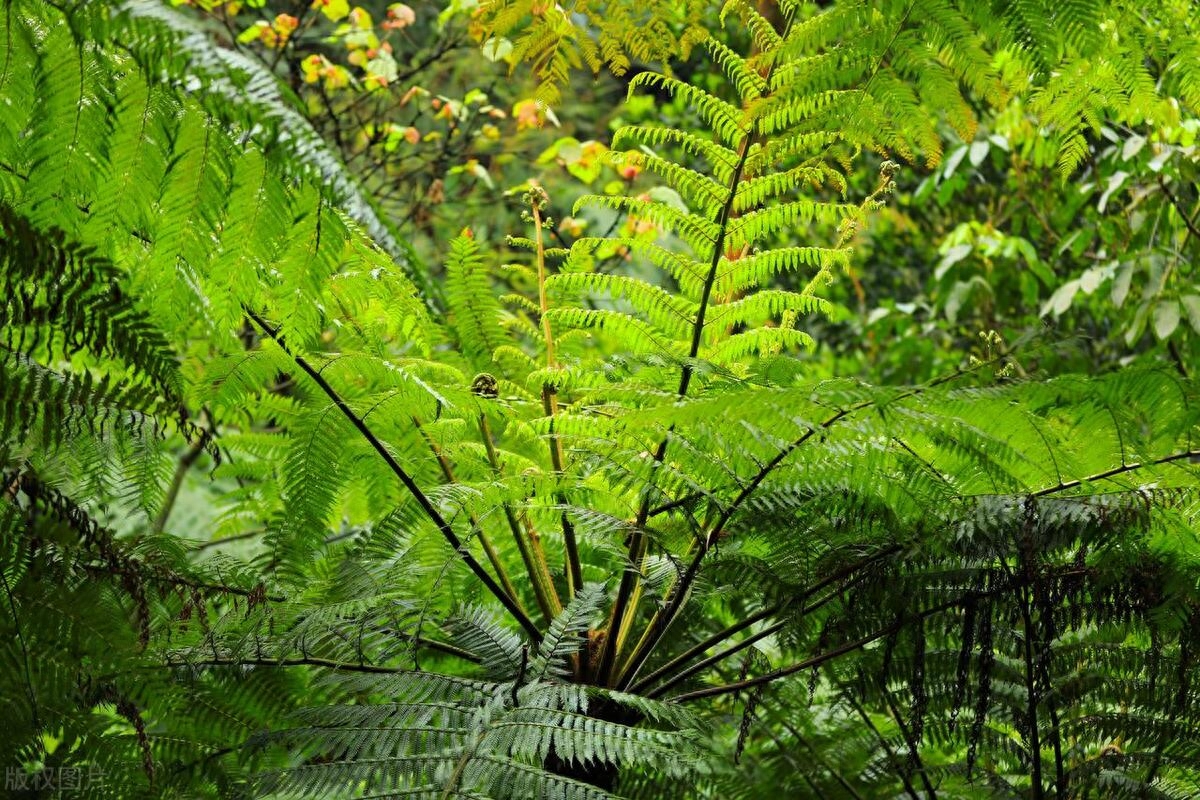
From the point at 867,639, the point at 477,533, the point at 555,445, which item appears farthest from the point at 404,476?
the point at 867,639

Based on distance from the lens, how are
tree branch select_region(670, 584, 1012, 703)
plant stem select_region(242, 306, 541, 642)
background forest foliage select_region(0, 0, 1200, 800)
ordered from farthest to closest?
1. plant stem select_region(242, 306, 541, 642)
2. tree branch select_region(670, 584, 1012, 703)
3. background forest foliage select_region(0, 0, 1200, 800)

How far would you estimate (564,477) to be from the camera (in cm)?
117

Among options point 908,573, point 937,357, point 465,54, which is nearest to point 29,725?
point 908,573

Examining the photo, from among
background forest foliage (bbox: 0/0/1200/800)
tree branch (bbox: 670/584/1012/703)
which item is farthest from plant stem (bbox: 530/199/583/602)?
tree branch (bbox: 670/584/1012/703)

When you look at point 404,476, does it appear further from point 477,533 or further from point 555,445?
point 555,445

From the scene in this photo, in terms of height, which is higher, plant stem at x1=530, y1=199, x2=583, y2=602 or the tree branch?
plant stem at x1=530, y1=199, x2=583, y2=602

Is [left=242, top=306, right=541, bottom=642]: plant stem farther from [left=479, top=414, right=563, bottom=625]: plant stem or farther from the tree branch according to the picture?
the tree branch

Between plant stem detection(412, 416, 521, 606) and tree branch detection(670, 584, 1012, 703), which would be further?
plant stem detection(412, 416, 521, 606)

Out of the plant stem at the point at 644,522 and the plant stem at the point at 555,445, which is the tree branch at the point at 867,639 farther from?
the plant stem at the point at 555,445

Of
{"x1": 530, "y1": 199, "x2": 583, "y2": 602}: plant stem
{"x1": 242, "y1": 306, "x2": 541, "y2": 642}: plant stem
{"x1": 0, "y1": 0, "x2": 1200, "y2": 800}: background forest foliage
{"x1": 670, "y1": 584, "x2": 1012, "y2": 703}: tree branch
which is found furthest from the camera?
{"x1": 530, "y1": 199, "x2": 583, "y2": 602}: plant stem

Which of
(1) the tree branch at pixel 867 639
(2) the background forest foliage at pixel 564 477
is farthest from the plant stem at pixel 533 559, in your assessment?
(1) the tree branch at pixel 867 639

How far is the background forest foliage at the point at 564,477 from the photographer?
3.15ft

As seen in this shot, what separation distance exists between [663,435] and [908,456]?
25 centimetres

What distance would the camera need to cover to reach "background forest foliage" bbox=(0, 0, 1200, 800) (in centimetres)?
96
